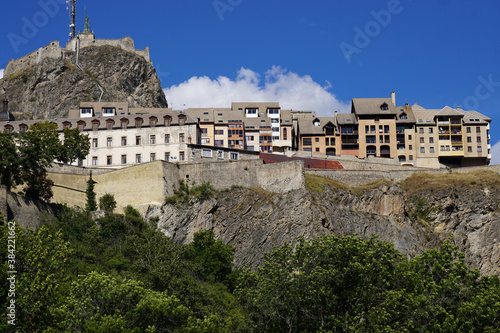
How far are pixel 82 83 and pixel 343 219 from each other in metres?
68.0

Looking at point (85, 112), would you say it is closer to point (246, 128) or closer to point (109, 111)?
point (109, 111)

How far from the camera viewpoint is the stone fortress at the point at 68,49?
417 ft

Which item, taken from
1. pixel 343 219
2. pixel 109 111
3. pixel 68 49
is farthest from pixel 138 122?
pixel 68 49

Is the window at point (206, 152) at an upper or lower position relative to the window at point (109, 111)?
lower

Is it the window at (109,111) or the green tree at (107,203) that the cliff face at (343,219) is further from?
the window at (109,111)

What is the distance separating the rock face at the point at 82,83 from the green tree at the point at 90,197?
4642 centimetres

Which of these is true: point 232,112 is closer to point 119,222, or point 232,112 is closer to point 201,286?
point 119,222

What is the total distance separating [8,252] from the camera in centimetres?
4275

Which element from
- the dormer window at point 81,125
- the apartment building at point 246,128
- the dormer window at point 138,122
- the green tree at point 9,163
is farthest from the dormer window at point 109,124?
the green tree at point 9,163

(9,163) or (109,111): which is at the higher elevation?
(109,111)

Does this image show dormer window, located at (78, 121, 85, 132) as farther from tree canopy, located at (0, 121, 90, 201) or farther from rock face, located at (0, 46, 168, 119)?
rock face, located at (0, 46, 168, 119)

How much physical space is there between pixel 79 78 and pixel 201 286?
7478cm

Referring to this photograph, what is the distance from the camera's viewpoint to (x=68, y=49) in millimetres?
129250

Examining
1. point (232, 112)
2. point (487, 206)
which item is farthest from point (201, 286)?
point (232, 112)
